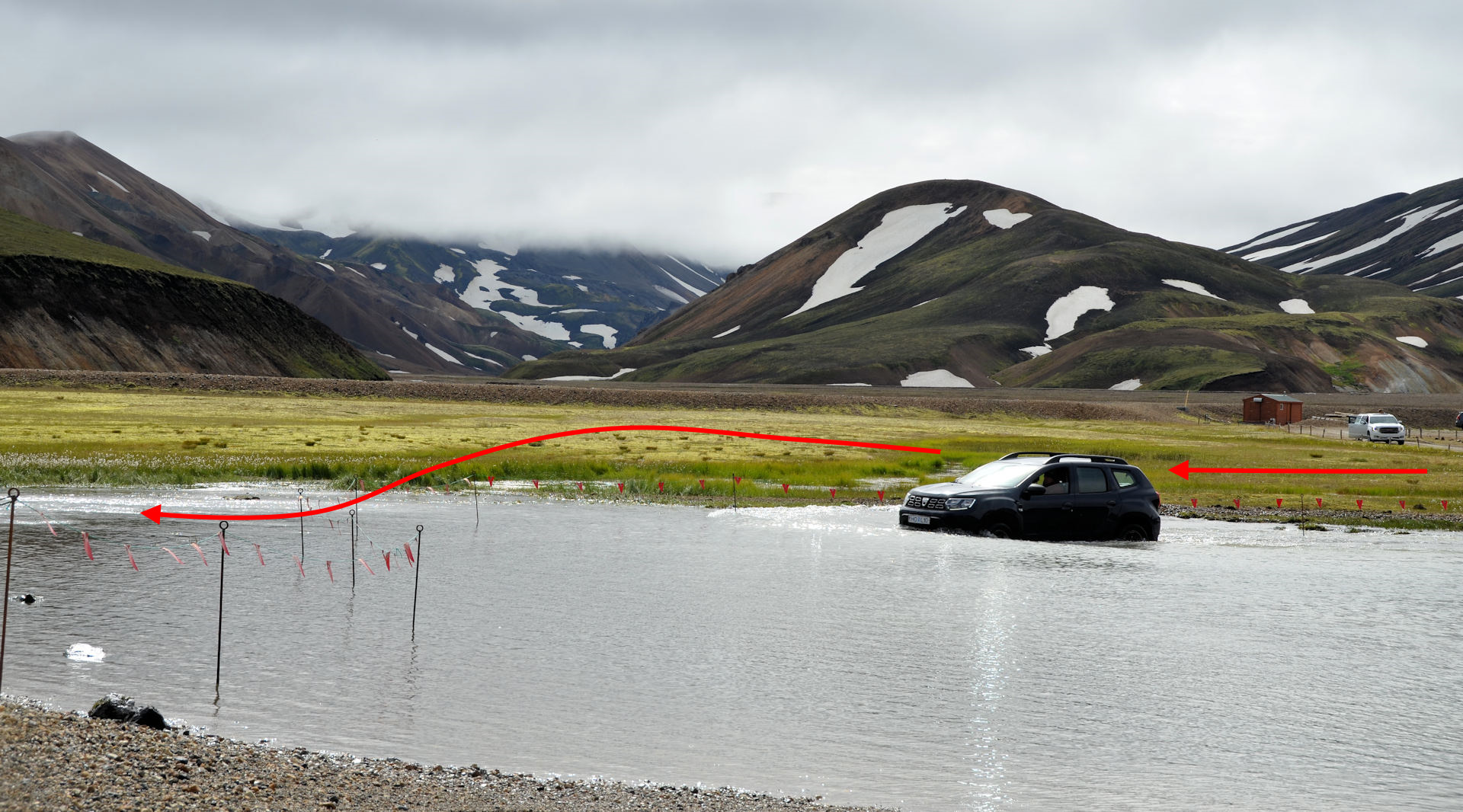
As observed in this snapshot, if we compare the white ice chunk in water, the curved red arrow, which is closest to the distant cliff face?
the curved red arrow

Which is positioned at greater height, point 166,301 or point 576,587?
point 166,301

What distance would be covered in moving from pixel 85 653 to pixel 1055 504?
20168 millimetres

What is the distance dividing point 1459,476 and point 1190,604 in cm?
3807

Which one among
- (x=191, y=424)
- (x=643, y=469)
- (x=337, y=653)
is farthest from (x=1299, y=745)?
(x=191, y=424)

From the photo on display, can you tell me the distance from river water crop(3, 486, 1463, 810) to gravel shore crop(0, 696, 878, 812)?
577 millimetres

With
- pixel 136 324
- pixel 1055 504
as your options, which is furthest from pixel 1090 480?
pixel 136 324

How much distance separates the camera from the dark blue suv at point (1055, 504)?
89.7 feet

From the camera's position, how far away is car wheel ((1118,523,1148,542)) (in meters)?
28.0

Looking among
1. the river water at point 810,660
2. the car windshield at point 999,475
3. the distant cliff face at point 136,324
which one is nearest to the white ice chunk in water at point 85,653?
the river water at point 810,660

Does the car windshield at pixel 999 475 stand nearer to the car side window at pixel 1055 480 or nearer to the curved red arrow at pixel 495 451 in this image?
the car side window at pixel 1055 480

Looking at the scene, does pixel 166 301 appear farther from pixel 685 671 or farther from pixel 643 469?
pixel 685 671

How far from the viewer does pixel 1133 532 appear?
1105 inches

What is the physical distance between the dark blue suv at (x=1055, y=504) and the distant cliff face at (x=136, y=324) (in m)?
149

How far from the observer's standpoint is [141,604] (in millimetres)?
18359
